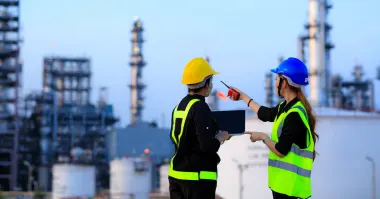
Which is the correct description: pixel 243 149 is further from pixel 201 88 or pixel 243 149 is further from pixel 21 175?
pixel 21 175

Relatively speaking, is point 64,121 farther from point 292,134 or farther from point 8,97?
point 292,134

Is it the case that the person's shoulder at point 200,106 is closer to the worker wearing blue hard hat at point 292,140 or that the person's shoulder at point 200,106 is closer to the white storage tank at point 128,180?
the worker wearing blue hard hat at point 292,140

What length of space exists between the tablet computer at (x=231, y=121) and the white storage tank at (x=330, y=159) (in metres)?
10.8

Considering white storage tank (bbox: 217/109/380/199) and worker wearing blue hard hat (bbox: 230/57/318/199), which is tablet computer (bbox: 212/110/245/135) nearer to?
worker wearing blue hard hat (bbox: 230/57/318/199)

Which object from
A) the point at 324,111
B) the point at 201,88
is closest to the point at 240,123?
the point at 201,88

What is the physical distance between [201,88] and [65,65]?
39.5 meters

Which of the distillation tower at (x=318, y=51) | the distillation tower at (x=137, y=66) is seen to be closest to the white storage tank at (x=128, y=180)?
the distillation tower at (x=318, y=51)

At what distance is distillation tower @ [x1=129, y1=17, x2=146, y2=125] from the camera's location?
4225 centimetres

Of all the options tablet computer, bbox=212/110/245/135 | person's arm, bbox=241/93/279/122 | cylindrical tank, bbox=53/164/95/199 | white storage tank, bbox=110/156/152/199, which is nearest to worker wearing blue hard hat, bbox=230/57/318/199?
tablet computer, bbox=212/110/245/135

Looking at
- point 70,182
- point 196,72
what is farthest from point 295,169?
point 70,182

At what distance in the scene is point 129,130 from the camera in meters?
43.0

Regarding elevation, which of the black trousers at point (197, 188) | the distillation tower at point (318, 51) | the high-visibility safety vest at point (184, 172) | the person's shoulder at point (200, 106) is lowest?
the black trousers at point (197, 188)

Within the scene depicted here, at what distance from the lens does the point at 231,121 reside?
137 inches

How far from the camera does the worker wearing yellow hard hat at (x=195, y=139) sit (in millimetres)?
3289
